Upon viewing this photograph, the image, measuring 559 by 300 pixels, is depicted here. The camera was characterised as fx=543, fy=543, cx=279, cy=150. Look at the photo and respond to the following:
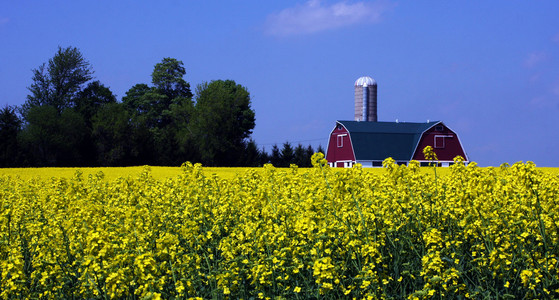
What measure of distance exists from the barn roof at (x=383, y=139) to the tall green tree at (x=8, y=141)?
3198cm

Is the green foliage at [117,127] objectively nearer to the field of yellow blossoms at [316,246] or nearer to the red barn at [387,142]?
the red barn at [387,142]

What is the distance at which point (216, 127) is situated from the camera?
Result: 61.0 meters

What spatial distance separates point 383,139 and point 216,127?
19.1m

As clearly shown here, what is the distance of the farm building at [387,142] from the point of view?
172ft

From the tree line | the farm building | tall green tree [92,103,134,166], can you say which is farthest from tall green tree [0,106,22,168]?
the farm building

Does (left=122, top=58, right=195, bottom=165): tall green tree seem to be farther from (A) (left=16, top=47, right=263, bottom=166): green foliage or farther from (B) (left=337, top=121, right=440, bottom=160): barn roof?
(B) (left=337, top=121, right=440, bottom=160): barn roof

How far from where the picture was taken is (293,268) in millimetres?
5801

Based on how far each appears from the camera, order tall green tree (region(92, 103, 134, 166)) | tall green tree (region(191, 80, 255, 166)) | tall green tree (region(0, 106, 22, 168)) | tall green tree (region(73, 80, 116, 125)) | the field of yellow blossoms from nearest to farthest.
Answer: the field of yellow blossoms < tall green tree (region(0, 106, 22, 168)) < tall green tree (region(92, 103, 134, 166)) < tall green tree (region(191, 80, 255, 166)) < tall green tree (region(73, 80, 116, 125))

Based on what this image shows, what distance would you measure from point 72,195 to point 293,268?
226 inches

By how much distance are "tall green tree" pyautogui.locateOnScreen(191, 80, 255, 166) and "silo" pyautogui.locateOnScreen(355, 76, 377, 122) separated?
1469 cm

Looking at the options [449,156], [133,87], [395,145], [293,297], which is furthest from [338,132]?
[293,297]

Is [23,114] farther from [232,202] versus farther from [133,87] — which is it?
[232,202]

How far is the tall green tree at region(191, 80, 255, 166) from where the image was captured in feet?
199

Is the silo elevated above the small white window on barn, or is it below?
above
